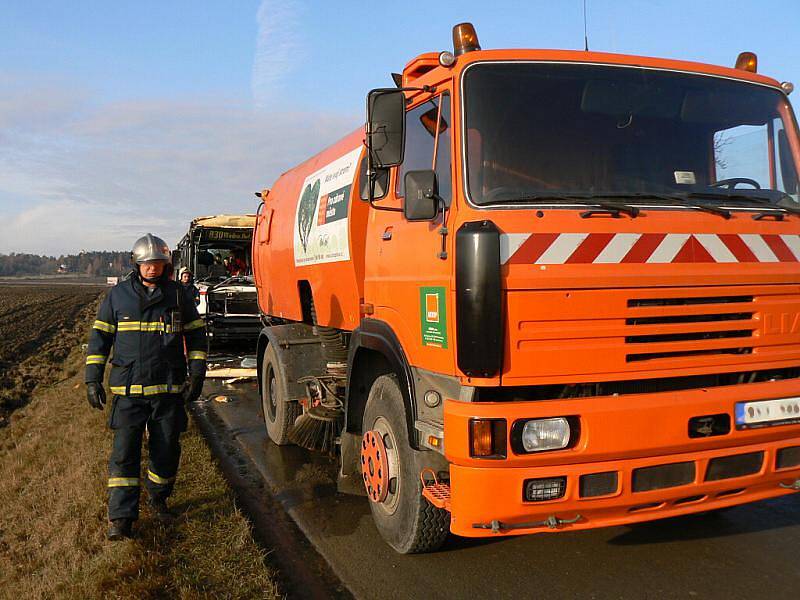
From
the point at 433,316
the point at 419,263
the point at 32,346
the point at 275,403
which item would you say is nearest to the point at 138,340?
the point at 419,263

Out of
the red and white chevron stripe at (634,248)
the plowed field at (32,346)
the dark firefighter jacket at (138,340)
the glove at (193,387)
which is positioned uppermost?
the red and white chevron stripe at (634,248)

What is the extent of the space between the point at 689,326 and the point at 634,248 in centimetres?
47

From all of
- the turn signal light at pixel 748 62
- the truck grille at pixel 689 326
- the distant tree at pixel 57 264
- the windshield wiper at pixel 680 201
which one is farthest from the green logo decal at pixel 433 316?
the distant tree at pixel 57 264

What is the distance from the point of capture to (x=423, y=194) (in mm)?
3621

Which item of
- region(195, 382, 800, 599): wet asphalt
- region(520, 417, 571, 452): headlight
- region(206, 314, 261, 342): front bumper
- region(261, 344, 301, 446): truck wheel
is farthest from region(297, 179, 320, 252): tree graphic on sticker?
region(206, 314, 261, 342): front bumper

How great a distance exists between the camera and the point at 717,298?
3455 millimetres

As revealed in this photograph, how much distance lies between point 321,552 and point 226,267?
1244cm

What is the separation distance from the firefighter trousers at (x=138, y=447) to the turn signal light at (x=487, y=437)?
2500 mm

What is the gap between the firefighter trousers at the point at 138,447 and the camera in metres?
4.55

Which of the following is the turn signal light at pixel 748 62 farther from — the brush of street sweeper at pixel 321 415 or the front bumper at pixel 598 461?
the brush of street sweeper at pixel 321 415

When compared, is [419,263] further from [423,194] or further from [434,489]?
[434,489]

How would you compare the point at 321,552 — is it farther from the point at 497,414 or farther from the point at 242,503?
the point at 497,414

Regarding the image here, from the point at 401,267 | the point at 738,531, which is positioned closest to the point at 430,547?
the point at 401,267

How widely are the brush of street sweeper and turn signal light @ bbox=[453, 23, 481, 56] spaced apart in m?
3.25
